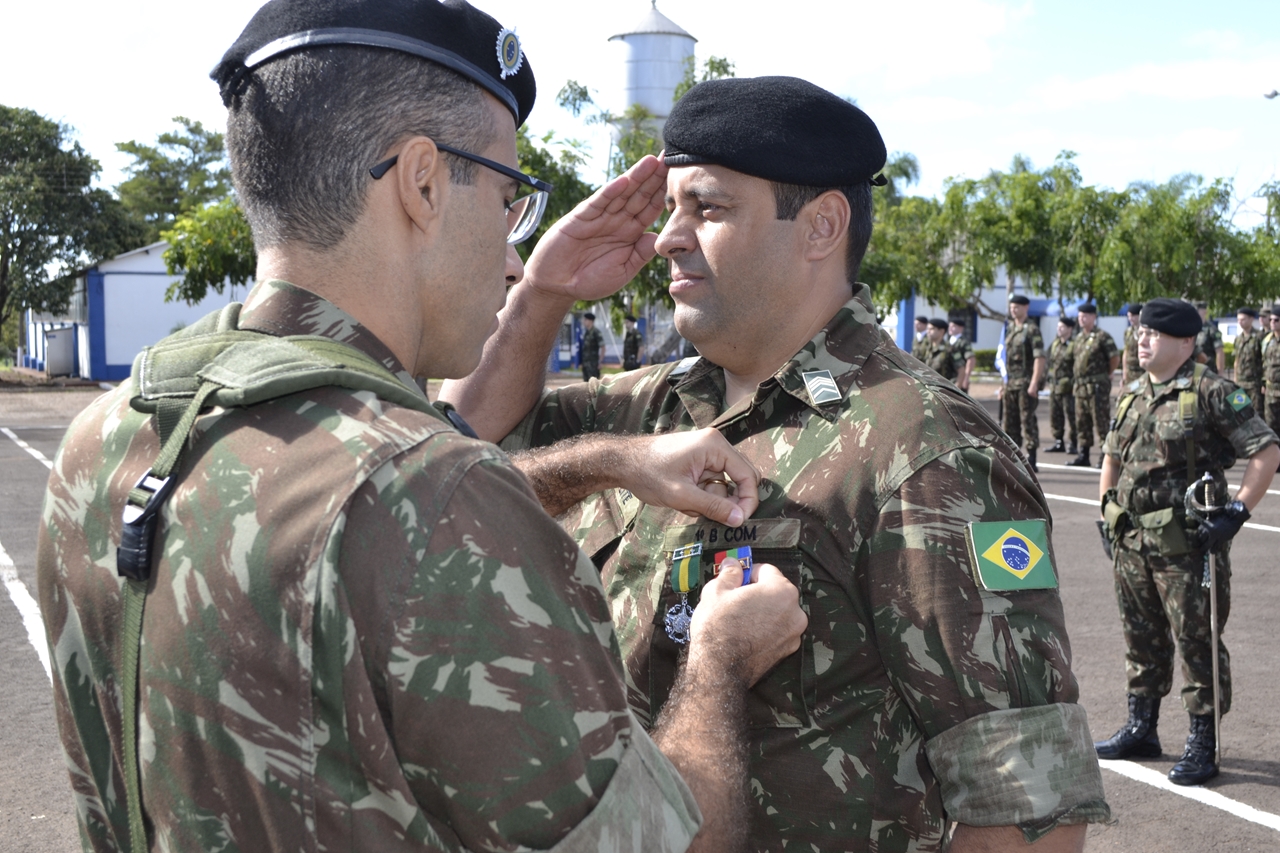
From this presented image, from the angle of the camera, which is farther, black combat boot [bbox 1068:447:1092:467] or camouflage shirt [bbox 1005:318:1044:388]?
camouflage shirt [bbox 1005:318:1044:388]

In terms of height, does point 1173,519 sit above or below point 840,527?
below

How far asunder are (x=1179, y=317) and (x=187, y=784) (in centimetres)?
616

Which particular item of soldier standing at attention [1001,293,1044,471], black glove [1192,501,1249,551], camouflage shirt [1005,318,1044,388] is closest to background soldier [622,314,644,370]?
soldier standing at attention [1001,293,1044,471]

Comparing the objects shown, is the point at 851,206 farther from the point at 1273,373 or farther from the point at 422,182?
the point at 1273,373

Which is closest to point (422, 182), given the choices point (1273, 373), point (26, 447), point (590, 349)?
point (1273, 373)

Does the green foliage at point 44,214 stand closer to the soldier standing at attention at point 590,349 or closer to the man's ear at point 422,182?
the soldier standing at attention at point 590,349

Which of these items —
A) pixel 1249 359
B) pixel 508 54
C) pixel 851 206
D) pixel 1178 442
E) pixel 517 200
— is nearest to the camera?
pixel 508 54

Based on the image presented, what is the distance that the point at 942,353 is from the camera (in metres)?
16.5

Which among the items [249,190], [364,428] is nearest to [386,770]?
[364,428]

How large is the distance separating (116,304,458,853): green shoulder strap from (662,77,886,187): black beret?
1.22m

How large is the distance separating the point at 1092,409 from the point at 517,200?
14756mm

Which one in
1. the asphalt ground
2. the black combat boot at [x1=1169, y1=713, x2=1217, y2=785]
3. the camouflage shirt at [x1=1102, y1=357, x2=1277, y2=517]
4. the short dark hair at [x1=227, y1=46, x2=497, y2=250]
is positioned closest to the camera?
the short dark hair at [x1=227, y1=46, x2=497, y2=250]

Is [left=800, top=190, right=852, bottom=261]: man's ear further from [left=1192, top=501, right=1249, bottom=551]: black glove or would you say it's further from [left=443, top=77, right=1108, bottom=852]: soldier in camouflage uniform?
[left=1192, top=501, right=1249, bottom=551]: black glove

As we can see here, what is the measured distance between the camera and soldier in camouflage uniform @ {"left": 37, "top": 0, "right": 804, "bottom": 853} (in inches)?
42.7
